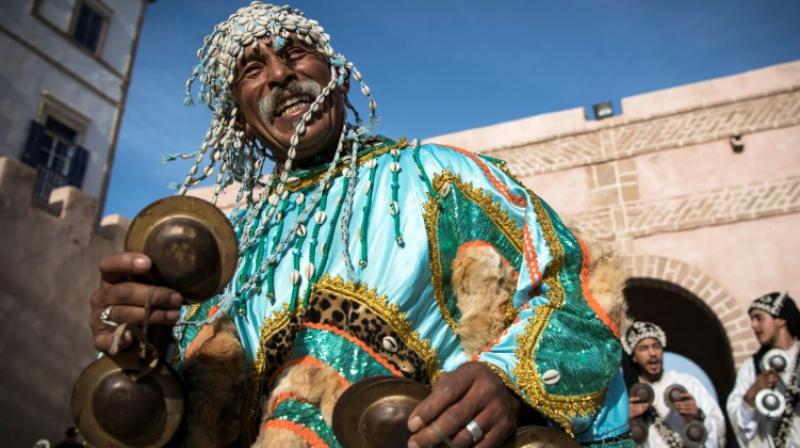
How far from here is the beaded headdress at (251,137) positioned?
209 cm

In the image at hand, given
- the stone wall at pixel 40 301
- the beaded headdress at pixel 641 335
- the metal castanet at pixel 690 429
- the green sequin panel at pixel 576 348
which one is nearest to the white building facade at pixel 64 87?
the stone wall at pixel 40 301

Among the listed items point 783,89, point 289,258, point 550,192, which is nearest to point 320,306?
point 289,258

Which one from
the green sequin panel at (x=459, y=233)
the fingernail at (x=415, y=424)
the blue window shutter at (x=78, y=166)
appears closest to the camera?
the fingernail at (x=415, y=424)

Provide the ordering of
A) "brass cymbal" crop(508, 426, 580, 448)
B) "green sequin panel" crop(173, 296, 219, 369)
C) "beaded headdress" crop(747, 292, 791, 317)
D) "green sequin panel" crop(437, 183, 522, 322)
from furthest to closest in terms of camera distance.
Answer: "beaded headdress" crop(747, 292, 791, 317) < "green sequin panel" crop(173, 296, 219, 369) < "green sequin panel" crop(437, 183, 522, 322) < "brass cymbal" crop(508, 426, 580, 448)

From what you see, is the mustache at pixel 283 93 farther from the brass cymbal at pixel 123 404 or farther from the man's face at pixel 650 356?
the man's face at pixel 650 356

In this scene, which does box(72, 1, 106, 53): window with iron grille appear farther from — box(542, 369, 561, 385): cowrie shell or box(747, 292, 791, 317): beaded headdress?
box(542, 369, 561, 385): cowrie shell

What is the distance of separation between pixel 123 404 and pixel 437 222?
0.95 meters

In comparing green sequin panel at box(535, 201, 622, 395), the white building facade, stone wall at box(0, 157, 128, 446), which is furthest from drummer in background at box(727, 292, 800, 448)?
the white building facade

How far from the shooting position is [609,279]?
5.96ft

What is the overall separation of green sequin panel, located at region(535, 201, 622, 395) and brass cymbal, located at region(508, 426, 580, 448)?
12cm

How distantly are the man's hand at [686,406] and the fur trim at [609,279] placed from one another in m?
4.81

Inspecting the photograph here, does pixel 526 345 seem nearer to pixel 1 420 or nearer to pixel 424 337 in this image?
pixel 424 337

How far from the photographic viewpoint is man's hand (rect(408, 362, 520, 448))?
4.18 feet

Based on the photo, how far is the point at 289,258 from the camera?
1.97 meters
